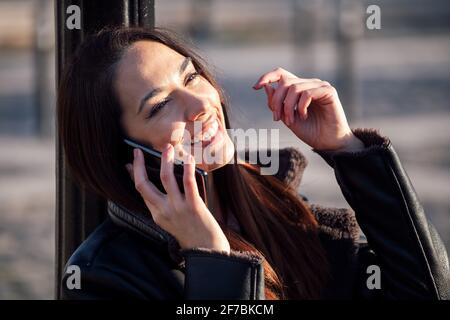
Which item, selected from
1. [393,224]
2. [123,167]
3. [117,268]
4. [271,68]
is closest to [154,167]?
[123,167]

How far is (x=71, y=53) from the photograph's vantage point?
3.28 m

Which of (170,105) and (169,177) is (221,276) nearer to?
(169,177)

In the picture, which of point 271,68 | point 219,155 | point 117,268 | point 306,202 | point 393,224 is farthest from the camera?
point 271,68

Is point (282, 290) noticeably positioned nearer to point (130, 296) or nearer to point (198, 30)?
point (130, 296)

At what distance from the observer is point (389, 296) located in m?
3.19

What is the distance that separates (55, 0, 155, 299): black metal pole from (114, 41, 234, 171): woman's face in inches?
Answer: 6.6

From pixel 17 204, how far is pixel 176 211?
548 centimetres

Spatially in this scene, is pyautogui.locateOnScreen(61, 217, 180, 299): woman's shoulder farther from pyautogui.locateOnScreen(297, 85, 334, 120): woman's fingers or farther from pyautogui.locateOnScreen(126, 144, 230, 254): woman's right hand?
pyautogui.locateOnScreen(297, 85, 334, 120): woman's fingers

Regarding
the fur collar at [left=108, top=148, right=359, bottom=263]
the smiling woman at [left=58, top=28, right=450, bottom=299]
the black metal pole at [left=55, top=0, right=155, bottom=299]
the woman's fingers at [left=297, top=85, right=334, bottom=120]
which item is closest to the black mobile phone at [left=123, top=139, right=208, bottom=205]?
the smiling woman at [left=58, top=28, right=450, bottom=299]

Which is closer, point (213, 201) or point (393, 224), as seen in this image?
point (393, 224)

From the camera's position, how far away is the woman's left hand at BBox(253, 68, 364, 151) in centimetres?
319

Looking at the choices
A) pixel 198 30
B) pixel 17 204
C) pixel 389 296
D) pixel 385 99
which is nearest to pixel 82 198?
pixel 389 296

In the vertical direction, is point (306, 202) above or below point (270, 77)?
below

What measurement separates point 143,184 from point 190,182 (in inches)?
5.7
